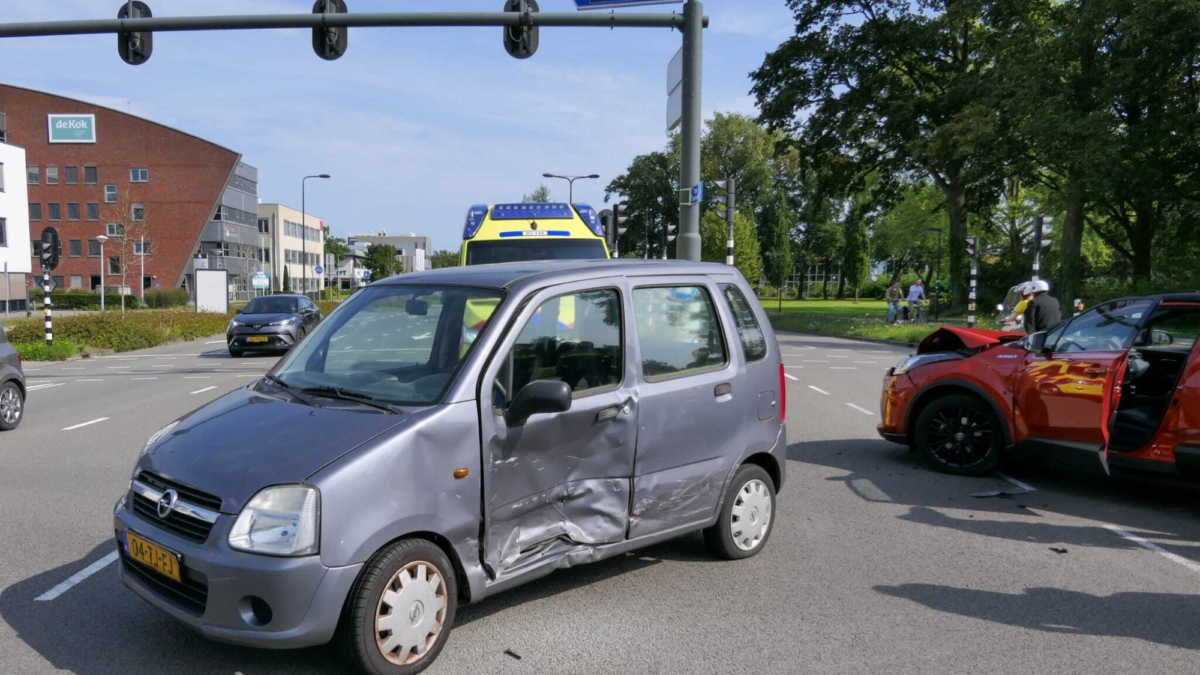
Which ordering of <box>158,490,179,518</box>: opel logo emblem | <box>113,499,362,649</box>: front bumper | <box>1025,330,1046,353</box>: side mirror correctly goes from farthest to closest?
<box>1025,330,1046,353</box>: side mirror
<box>158,490,179,518</box>: opel logo emblem
<box>113,499,362,649</box>: front bumper

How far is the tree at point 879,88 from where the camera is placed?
36438 millimetres

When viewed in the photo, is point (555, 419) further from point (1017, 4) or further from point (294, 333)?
point (1017, 4)

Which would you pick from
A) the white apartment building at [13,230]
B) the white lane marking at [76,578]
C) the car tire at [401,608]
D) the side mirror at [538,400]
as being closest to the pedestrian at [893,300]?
the white lane marking at [76,578]

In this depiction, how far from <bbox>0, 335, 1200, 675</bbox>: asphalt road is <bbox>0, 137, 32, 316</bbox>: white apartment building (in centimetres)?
4824

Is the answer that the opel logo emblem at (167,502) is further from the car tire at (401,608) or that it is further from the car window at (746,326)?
the car window at (746,326)

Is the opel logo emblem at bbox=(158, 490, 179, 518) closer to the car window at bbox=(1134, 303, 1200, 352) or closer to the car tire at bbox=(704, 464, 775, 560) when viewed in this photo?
the car tire at bbox=(704, 464, 775, 560)

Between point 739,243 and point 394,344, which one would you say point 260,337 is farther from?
point 739,243

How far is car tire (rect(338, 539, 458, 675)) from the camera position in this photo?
3.55 m

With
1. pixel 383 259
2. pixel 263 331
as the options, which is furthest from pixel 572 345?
Result: pixel 383 259

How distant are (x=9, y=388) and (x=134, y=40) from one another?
205 inches

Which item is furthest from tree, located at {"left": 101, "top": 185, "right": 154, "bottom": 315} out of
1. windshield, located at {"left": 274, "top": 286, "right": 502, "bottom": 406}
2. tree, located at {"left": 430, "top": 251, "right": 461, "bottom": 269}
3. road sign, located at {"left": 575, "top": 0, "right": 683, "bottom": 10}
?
windshield, located at {"left": 274, "top": 286, "right": 502, "bottom": 406}

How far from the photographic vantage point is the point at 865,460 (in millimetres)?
8641

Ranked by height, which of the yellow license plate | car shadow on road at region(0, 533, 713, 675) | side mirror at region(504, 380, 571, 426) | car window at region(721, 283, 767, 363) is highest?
car window at region(721, 283, 767, 363)

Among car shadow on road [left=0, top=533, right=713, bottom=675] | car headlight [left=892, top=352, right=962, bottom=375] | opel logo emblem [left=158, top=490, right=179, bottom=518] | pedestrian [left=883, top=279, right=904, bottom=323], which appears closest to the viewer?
opel logo emblem [left=158, top=490, right=179, bottom=518]
